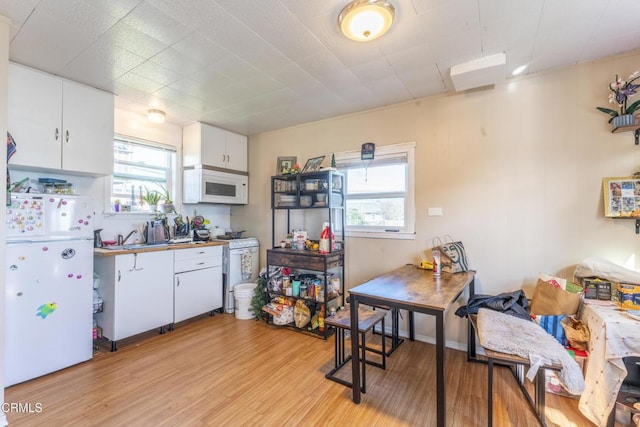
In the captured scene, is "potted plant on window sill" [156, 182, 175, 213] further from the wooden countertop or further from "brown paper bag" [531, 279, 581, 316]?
"brown paper bag" [531, 279, 581, 316]

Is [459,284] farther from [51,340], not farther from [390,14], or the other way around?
[51,340]

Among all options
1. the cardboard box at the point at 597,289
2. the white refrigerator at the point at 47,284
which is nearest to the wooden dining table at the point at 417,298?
the cardboard box at the point at 597,289

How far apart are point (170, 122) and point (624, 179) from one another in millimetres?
4618

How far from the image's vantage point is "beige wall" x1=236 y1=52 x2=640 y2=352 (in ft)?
7.18

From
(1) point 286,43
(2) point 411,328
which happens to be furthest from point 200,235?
(2) point 411,328

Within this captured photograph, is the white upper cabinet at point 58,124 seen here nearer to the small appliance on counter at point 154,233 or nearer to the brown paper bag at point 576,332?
the small appliance on counter at point 154,233

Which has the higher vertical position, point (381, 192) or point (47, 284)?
point (381, 192)

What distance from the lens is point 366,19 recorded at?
5.46ft

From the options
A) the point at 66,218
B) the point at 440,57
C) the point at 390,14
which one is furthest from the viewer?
the point at 66,218

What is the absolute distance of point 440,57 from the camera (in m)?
2.19

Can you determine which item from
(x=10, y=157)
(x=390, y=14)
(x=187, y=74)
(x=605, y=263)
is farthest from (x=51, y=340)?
(x=605, y=263)

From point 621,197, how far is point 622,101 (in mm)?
712

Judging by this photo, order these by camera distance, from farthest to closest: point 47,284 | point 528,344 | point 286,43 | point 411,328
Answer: point 411,328
point 47,284
point 286,43
point 528,344

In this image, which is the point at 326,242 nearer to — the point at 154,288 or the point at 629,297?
the point at 154,288
